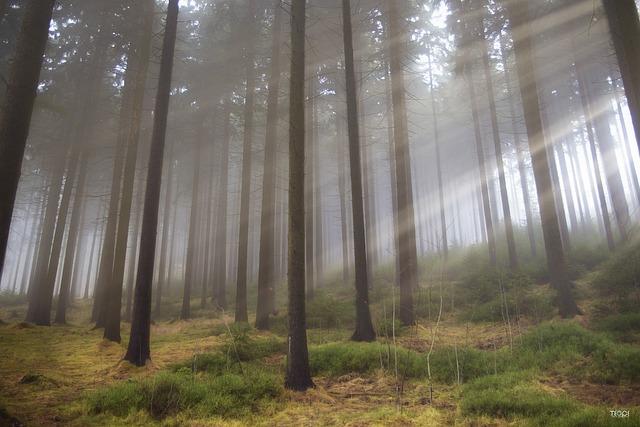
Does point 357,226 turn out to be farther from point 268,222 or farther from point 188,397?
point 188,397

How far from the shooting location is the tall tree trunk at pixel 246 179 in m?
14.7

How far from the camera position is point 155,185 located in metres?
9.12

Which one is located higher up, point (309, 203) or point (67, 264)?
point (309, 203)

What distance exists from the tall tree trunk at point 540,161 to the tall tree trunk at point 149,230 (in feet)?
36.6

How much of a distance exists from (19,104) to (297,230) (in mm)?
5596

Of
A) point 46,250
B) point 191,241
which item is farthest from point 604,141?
point 46,250

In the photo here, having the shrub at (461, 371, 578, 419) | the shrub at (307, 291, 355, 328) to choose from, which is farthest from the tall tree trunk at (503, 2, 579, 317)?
the shrub at (307, 291, 355, 328)

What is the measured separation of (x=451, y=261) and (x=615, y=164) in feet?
36.4

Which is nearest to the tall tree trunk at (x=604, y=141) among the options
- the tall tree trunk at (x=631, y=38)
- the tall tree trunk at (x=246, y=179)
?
the tall tree trunk at (x=631, y=38)

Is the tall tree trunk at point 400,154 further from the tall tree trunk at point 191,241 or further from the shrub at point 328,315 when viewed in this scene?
the tall tree trunk at point 191,241

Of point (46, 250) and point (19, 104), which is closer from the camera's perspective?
point (19, 104)

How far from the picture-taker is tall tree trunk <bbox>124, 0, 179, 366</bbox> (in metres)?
8.52

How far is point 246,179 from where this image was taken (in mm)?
15891

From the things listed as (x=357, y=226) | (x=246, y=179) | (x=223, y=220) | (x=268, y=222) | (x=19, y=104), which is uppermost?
(x=246, y=179)
